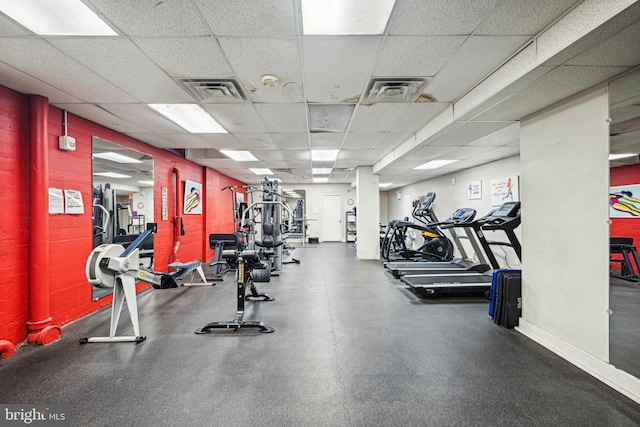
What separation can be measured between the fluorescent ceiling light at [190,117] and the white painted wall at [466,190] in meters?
5.32

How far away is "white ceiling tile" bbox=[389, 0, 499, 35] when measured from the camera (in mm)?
1433

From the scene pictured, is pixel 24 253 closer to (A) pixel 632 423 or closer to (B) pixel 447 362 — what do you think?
(B) pixel 447 362

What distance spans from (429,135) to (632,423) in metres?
3.03

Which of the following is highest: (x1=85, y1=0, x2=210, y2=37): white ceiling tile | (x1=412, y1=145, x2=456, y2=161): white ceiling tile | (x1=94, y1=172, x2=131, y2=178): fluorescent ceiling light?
(x1=85, y1=0, x2=210, y2=37): white ceiling tile

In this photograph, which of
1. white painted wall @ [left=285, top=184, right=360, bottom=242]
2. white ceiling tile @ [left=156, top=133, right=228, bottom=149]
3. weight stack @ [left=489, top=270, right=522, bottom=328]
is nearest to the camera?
weight stack @ [left=489, top=270, right=522, bottom=328]

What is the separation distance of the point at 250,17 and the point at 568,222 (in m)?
2.90

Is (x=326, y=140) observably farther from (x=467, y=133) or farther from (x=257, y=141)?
(x=467, y=133)

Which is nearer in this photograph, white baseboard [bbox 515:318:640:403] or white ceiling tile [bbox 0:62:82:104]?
white baseboard [bbox 515:318:640:403]

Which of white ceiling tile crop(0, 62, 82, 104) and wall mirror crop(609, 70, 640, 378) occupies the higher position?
white ceiling tile crop(0, 62, 82, 104)

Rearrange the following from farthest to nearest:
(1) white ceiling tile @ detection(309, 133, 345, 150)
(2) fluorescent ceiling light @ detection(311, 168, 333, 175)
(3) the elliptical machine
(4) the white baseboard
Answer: (2) fluorescent ceiling light @ detection(311, 168, 333, 175) < (3) the elliptical machine < (1) white ceiling tile @ detection(309, 133, 345, 150) < (4) the white baseboard

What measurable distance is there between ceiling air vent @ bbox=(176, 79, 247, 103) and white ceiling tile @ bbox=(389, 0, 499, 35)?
4.84 feet

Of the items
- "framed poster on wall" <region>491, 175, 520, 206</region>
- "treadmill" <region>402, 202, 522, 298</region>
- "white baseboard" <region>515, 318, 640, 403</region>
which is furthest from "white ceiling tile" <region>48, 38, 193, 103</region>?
"framed poster on wall" <region>491, 175, 520, 206</region>

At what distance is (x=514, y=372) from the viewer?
1.93 m

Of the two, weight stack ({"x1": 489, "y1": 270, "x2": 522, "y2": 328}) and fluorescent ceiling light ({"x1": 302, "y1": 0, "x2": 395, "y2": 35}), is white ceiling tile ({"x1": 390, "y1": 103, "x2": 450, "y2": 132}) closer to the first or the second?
fluorescent ceiling light ({"x1": 302, "y1": 0, "x2": 395, "y2": 35})
